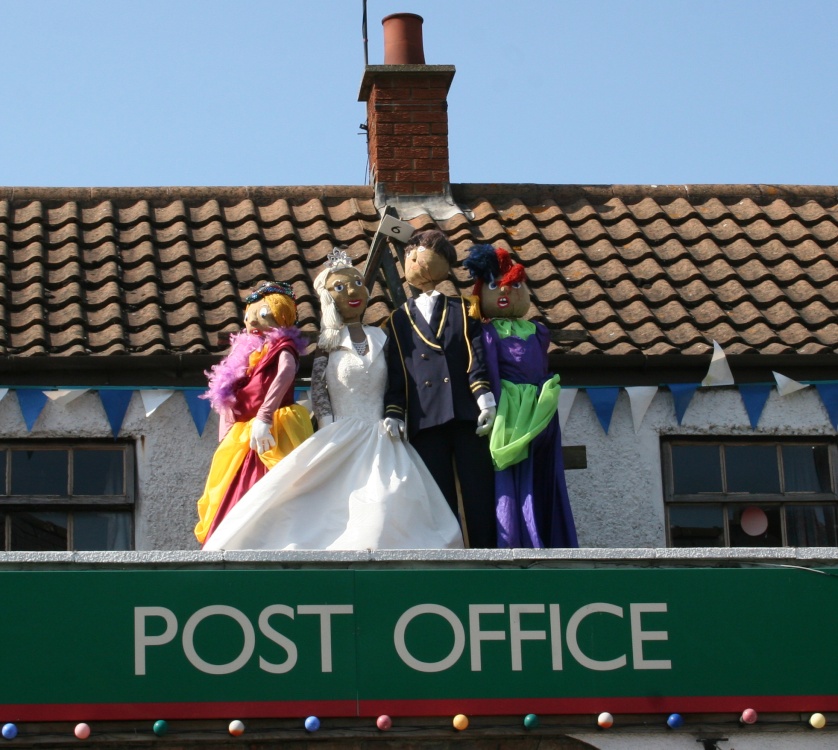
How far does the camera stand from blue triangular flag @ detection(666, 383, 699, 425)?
991cm

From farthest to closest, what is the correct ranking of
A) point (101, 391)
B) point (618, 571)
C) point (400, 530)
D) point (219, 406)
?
point (101, 391), point (219, 406), point (400, 530), point (618, 571)

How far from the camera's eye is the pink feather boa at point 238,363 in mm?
8523

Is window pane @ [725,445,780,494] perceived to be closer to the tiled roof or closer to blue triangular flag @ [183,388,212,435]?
the tiled roof

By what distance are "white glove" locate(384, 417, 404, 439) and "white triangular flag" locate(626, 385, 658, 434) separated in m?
2.06

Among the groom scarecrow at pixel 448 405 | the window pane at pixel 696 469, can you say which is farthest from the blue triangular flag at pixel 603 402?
the groom scarecrow at pixel 448 405

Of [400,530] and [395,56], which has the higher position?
[395,56]

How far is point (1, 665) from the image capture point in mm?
6887

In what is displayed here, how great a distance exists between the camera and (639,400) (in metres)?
9.85

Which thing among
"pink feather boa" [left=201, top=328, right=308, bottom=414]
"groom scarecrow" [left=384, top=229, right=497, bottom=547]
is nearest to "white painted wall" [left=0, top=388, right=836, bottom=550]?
"pink feather boa" [left=201, top=328, right=308, bottom=414]

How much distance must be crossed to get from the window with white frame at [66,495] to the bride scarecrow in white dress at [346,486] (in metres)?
1.67

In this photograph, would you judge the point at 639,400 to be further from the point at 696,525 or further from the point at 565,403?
the point at 696,525

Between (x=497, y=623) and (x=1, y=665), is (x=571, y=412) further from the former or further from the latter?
(x=1, y=665)

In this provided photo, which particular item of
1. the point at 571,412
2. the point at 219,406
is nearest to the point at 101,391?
the point at 219,406

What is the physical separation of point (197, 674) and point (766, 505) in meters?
4.23
